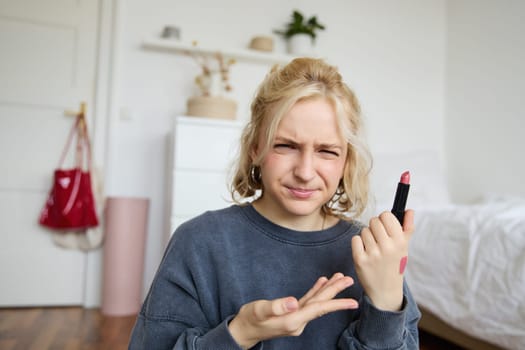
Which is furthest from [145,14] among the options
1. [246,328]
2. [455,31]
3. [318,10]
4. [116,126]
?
[246,328]

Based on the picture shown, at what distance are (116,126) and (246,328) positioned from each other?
81.3 inches

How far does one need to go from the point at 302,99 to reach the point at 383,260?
27cm

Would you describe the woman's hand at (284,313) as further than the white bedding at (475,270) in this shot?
No

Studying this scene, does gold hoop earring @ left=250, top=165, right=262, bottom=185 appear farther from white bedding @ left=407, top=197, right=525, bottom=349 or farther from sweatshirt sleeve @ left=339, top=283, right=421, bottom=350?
white bedding @ left=407, top=197, right=525, bottom=349

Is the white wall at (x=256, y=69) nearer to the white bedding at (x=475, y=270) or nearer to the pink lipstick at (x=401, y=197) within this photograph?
the white bedding at (x=475, y=270)

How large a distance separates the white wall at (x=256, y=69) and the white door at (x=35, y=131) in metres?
0.27

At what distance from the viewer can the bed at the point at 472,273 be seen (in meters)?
1.29

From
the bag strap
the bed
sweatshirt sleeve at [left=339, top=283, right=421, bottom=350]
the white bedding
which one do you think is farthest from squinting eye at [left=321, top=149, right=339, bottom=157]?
the bag strap

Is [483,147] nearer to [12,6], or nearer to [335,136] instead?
[335,136]

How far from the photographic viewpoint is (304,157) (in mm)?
671

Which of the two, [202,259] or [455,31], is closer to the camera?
[202,259]

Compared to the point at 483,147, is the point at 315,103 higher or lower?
lower

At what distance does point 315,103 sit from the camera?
690 millimetres

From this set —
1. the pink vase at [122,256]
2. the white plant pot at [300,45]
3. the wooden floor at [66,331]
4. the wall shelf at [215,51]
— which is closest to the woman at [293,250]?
the wooden floor at [66,331]
